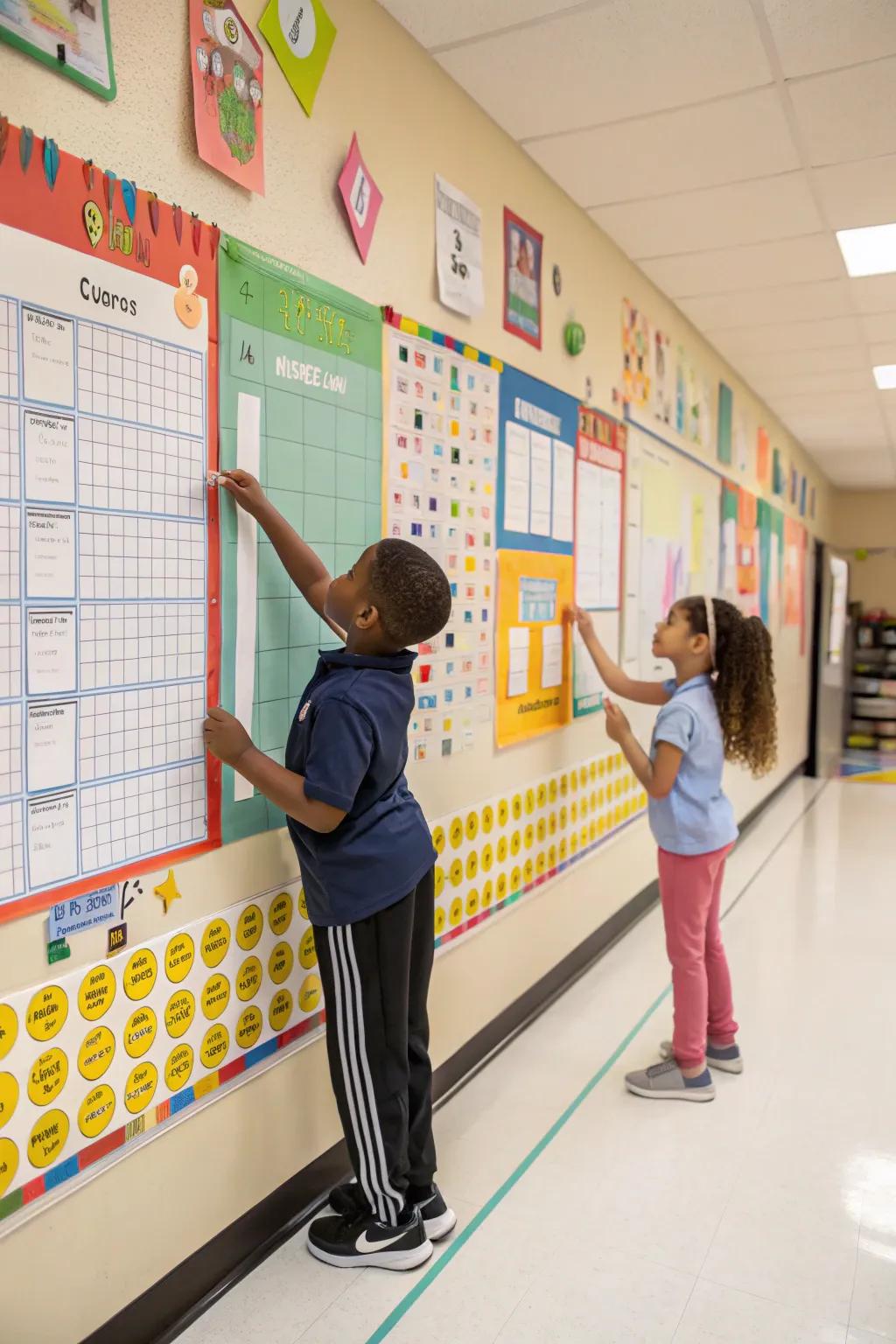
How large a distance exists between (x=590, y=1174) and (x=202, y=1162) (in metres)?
0.89

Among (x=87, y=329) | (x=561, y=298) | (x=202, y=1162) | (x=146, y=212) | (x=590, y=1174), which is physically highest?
(x=561, y=298)

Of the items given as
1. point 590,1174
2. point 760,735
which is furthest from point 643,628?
point 590,1174

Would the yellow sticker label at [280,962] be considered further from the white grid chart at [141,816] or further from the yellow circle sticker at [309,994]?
the white grid chart at [141,816]

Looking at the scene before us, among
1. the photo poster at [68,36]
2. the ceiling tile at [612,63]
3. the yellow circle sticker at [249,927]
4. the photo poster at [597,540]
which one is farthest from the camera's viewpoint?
the photo poster at [597,540]

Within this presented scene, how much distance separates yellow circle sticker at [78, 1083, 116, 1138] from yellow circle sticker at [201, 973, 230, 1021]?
221 mm

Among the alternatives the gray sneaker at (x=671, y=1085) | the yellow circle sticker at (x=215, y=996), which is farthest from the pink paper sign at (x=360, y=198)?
the gray sneaker at (x=671, y=1085)

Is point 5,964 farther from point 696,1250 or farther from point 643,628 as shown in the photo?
point 643,628

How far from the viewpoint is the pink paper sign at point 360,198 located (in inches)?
73.3

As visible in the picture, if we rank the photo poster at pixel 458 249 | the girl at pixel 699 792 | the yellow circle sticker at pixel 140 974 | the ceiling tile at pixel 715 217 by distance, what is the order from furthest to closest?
the ceiling tile at pixel 715 217
the girl at pixel 699 792
the photo poster at pixel 458 249
the yellow circle sticker at pixel 140 974

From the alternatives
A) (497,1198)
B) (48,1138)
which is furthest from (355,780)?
(497,1198)

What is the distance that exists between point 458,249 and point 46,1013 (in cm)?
183

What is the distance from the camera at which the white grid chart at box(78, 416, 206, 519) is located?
137 cm

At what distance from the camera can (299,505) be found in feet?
5.87

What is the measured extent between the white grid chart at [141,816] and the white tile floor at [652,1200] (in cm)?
82
